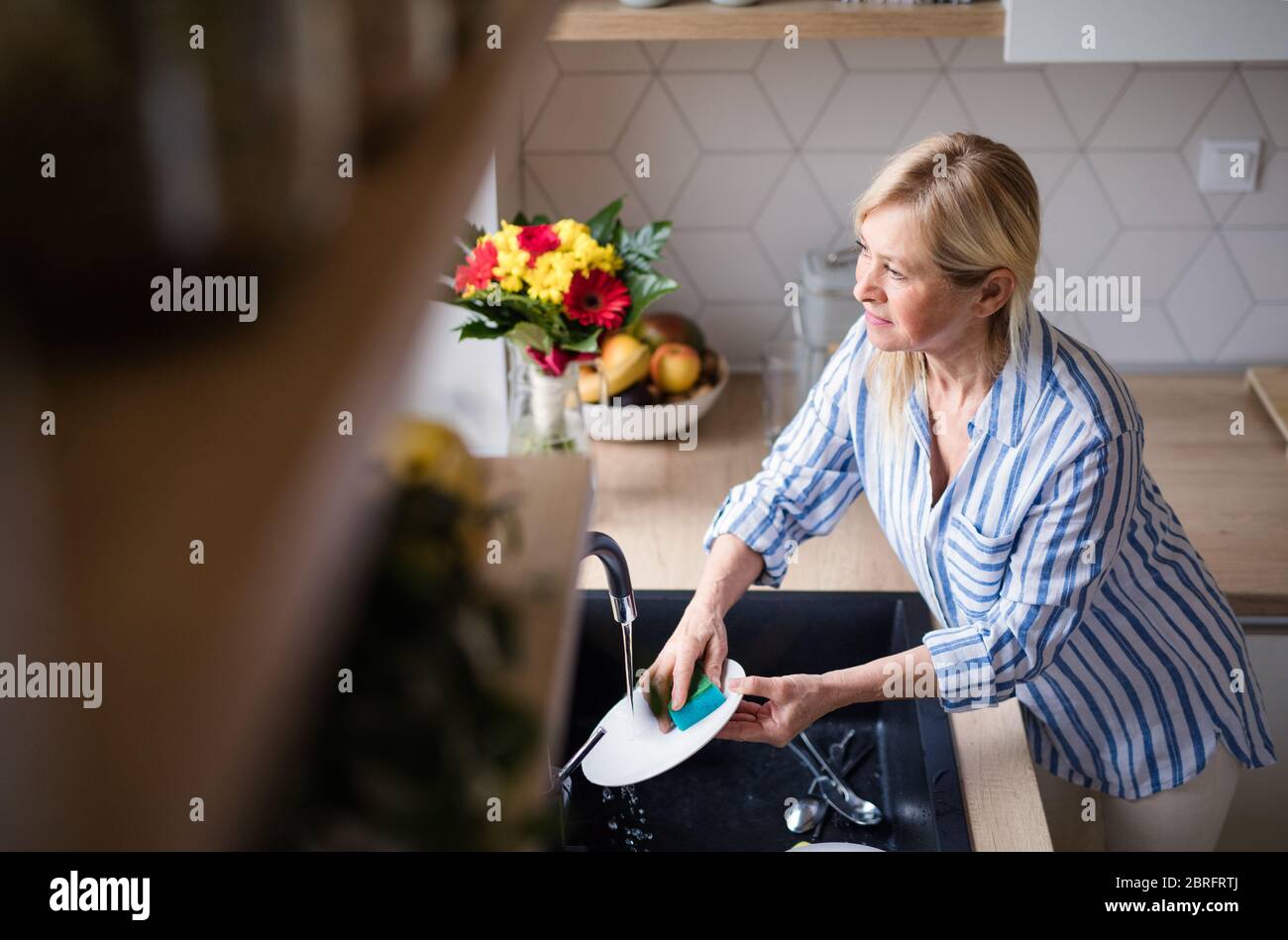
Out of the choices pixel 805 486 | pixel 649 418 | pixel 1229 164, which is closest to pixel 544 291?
pixel 649 418

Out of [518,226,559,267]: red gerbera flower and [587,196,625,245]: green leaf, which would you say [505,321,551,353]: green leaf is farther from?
[587,196,625,245]: green leaf

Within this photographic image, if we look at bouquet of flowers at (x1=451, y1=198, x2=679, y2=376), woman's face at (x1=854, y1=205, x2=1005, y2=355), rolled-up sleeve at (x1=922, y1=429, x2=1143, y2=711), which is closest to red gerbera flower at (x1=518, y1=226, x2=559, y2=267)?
bouquet of flowers at (x1=451, y1=198, x2=679, y2=376)

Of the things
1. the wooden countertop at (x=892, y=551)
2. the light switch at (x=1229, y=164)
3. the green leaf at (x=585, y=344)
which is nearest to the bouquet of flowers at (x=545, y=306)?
the green leaf at (x=585, y=344)

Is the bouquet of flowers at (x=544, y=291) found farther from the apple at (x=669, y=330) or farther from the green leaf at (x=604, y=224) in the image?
the apple at (x=669, y=330)

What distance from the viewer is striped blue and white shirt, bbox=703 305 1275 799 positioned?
2.87 ft

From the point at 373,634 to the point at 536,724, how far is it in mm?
69

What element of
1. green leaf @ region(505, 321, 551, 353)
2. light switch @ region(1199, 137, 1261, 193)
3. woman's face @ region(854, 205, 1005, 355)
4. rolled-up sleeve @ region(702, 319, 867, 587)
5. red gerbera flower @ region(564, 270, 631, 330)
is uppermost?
light switch @ region(1199, 137, 1261, 193)

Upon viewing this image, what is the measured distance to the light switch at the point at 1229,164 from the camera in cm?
155

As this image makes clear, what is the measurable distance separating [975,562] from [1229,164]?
0.95 metres

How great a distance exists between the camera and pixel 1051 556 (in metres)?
0.88

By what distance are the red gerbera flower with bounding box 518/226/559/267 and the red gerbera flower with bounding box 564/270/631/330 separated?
43mm

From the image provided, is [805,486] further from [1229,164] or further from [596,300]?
[1229,164]
